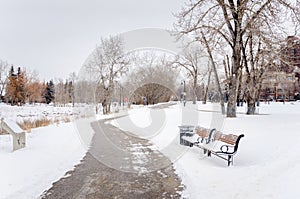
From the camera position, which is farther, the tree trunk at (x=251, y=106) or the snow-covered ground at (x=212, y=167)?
the tree trunk at (x=251, y=106)

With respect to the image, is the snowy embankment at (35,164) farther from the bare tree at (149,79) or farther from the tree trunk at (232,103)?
the bare tree at (149,79)

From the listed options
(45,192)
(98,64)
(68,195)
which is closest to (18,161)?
(45,192)

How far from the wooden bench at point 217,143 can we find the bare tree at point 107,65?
25.9m

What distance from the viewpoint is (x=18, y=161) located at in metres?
7.25

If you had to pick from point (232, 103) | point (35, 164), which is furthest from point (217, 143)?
point (232, 103)

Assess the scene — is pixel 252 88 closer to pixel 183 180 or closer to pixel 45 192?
pixel 183 180

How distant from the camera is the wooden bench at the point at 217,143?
727cm

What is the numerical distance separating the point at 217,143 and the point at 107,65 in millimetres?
28306

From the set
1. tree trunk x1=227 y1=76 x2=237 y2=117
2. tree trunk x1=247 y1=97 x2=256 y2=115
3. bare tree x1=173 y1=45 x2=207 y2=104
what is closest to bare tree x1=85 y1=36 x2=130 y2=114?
bare tree x1=173 y1=45 x2=207 y2=104

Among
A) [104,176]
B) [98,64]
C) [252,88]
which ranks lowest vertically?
[104,176]

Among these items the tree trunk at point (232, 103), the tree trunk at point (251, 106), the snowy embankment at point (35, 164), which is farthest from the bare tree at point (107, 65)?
the snowy embankment at point (35, 164)

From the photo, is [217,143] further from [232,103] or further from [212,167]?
[232,103]

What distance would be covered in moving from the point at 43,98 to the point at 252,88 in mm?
77055

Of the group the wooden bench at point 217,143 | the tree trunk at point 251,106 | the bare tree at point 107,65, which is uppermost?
the bare tree at point 107,65
